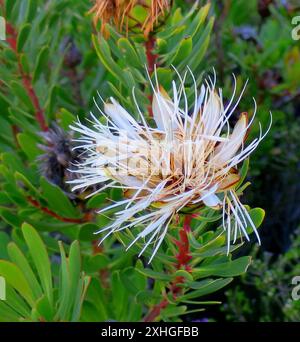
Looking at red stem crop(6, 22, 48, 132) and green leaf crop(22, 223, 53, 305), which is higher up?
red stem crop(6, 22, 48, 132)

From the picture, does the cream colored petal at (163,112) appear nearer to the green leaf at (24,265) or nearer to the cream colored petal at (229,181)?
the cream colored petal at (229,181)

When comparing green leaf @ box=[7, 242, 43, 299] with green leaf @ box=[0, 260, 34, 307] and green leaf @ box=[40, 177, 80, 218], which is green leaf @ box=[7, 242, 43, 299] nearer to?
green leaf @ box=[0, 260, 34, 307]

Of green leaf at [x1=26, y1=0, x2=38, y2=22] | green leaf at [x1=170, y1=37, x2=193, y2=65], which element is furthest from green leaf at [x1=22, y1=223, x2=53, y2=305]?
green leaf at [x1=26, y1=0, x2=38, y2=22]

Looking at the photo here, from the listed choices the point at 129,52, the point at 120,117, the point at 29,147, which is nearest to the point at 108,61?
the point at 129,52

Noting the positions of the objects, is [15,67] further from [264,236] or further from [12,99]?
[264,236]

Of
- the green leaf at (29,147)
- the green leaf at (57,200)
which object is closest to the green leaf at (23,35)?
the green leaf at (29,147)

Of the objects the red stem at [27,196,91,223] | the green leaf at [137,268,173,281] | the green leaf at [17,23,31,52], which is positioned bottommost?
the green leaf at [137,268,173,281]

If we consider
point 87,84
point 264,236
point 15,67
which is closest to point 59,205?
point 15,67

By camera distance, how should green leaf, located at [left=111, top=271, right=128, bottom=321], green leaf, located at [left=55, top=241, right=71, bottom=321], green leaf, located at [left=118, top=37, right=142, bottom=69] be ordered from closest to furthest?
1. green leaf, located at [left=55, top=241, right=71, bottom=321]
2. green leaf, located at [left=118, top=37, right=142, bottom=69]
3. green leaf, located at [left=111, top=271, right=128, bottom=321]
